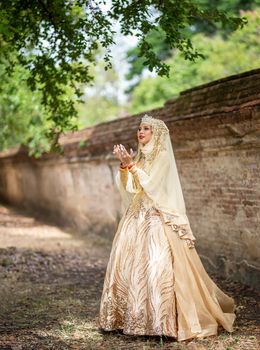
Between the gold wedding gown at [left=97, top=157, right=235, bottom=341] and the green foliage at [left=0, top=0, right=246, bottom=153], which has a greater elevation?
the green foliage at [left=0, top=0, right=246, bottom=153]

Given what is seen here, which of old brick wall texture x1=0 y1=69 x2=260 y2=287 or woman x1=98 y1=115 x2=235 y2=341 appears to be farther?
old brick wall texture x1=0 y1=69 x2=260 y2=287

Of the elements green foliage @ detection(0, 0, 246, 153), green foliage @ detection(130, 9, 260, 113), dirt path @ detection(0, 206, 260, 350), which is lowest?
dirt path @ detection(0, 206, 260, 350)

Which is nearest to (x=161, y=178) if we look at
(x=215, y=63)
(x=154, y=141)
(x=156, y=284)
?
(x=154, y=141)

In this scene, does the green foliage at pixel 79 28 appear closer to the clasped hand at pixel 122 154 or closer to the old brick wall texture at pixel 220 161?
the old brick wall texture at pixel 220 161

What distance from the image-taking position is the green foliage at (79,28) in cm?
637

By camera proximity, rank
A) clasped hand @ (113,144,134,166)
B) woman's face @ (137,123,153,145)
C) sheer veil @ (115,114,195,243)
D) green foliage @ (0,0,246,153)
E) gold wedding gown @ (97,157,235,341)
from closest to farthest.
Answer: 1. gold wedding gown @ (97,157,235,341)
2. clasped hand @ (113,144,134,166)
3. sheer veil @ (115,114,195,243)
4. woman's face @ (137,123,153,145)
5. green foliage @ (0,0,246,153)

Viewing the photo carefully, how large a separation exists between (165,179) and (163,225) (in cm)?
45

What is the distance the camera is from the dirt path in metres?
4.76

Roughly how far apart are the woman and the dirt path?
0.16 meters

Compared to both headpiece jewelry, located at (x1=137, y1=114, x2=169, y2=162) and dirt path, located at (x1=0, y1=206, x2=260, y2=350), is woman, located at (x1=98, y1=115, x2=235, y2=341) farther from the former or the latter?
dirt path, located at (x1=0, y1=206, x2=260, y2=350)

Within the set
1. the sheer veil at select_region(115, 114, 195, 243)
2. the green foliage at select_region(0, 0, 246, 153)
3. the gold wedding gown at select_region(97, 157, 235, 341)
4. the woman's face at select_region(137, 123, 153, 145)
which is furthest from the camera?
the green foliage at select_region(0, 0, 246, 153)

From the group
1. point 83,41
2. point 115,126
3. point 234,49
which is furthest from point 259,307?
point 234,49

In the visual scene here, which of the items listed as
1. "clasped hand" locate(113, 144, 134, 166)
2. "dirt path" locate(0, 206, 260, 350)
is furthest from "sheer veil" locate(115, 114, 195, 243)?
"dirt path" locate(0, 206, 260, 350)

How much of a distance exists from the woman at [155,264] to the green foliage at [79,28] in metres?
1.75
